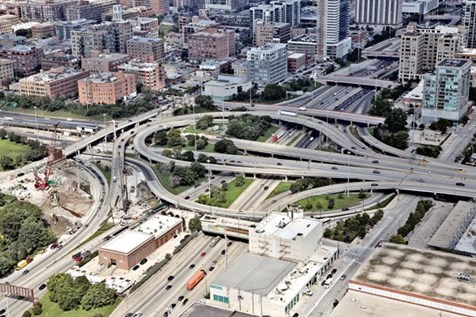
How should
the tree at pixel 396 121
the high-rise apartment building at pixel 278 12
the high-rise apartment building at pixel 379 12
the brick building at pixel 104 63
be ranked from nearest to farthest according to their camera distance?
1. the tree at pixel 396 121
2. the brick building at pixel 104 63
3. the high-rise apartment building at pixel 278 12
4. the high-rise apartment building at pixel 379 12

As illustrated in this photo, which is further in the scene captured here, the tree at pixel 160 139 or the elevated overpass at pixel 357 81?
the elevated overpass at pixel 357 81

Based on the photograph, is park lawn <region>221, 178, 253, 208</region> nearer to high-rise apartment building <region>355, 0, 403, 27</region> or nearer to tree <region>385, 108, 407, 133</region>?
tree <region>385, 108, 407, 133</region>

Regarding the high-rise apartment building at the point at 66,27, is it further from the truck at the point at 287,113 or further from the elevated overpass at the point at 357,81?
the truck at the point at 287,113

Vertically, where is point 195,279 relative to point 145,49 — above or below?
below

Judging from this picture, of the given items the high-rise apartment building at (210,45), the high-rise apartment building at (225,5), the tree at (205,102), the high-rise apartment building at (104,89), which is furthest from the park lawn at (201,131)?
the high-rise apartment building at (225,5)

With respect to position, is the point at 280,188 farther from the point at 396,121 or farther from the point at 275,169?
the point at 396,121

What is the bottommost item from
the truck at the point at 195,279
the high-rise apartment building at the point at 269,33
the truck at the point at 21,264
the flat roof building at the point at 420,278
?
the truck at the point at 21,264

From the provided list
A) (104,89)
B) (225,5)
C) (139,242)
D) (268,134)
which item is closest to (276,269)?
(139,242)
